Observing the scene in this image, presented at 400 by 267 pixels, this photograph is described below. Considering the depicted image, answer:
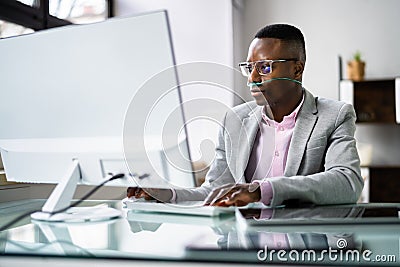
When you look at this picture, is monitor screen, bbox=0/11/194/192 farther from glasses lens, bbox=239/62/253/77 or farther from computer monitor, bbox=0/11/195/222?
glasses lens, bbox=239/62/253/77

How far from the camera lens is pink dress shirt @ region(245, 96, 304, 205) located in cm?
121

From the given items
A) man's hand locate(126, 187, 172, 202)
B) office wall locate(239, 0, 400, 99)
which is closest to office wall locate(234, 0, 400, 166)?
office wall locate(239, 0, 400, 99)

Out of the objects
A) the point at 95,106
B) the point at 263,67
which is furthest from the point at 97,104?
the point at 263,67

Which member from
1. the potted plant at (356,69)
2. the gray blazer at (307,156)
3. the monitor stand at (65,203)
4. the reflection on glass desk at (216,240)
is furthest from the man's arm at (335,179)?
the potted plant at (356,69)

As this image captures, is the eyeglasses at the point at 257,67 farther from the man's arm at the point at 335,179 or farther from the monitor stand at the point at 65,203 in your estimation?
the monitor stand at the point at 65,203

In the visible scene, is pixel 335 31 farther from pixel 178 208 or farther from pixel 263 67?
pixel 178 208

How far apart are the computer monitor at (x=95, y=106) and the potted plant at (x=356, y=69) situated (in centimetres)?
345

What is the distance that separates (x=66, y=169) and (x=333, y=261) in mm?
612

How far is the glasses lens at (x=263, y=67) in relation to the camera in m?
1.40

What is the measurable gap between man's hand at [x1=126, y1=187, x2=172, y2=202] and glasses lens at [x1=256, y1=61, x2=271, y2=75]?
1.44 ft

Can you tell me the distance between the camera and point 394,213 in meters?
1.03

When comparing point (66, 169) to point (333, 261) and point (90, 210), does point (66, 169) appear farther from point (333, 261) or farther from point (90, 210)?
point (333, 261)

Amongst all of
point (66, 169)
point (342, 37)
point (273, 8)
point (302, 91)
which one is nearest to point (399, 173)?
point (342, 37)

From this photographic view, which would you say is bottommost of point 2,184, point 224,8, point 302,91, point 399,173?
point 399,173
